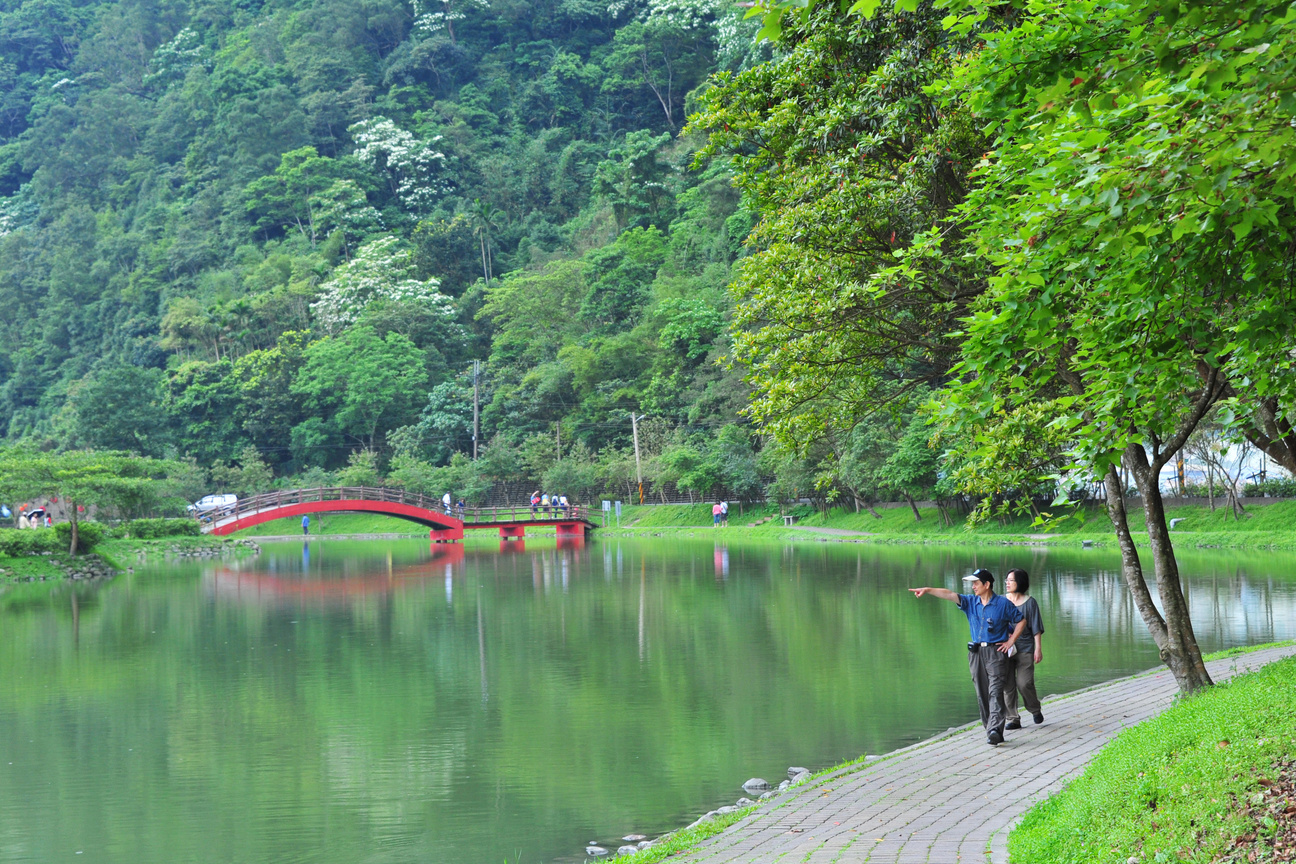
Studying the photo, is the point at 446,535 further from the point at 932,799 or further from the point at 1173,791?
the point at 1173,791

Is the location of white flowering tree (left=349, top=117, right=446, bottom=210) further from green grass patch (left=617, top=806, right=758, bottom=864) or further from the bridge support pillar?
green grass patch (left=617, top=806, right=758, bottom=864)

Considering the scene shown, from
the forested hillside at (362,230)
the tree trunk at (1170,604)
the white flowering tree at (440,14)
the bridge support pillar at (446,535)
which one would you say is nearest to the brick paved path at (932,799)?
the tree trunk at (1170,604)

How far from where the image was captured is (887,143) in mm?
12297

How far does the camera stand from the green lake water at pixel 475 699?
8.77 m

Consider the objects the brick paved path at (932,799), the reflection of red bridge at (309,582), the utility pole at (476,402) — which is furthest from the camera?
the utility pole at (476,402)

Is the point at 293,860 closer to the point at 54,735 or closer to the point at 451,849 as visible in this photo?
the point at 451,849

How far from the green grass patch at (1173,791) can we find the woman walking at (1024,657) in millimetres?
2396

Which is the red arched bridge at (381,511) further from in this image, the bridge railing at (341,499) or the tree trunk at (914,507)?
the tree trunk at (914,507)

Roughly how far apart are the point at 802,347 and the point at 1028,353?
21.5 feet

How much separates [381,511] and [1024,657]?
138ft

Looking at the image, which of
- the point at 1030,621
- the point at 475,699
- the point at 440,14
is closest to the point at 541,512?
the point at 475,699

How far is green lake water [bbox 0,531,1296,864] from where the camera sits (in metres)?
8.77

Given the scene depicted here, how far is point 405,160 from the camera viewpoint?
99438mm

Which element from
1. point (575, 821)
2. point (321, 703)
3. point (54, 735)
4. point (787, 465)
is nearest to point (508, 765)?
point (575, 821)
